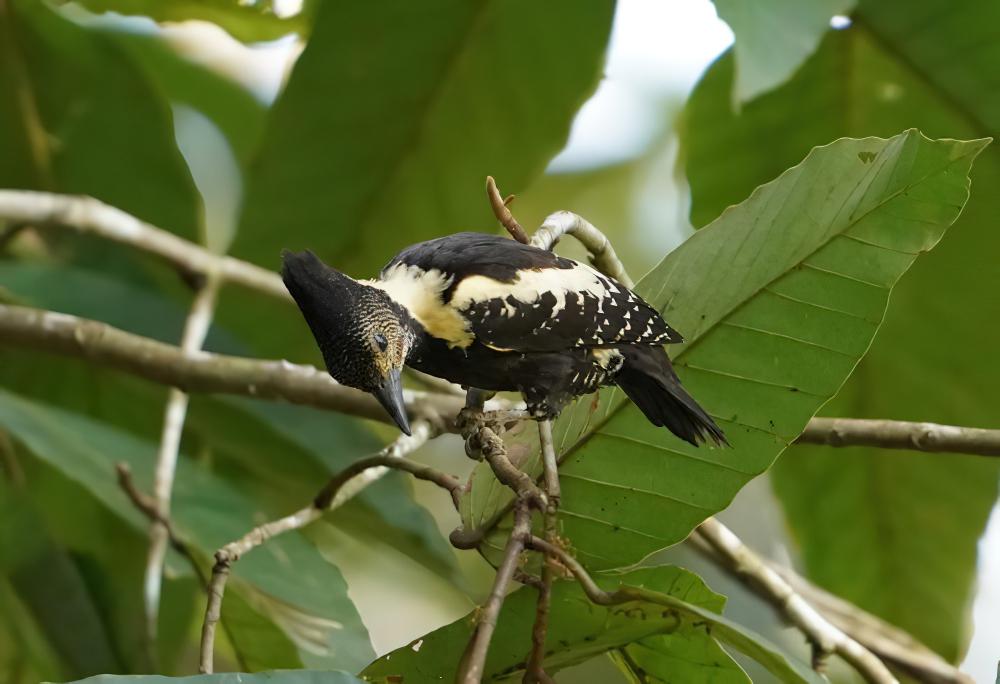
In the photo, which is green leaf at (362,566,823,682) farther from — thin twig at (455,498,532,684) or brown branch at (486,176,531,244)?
brown branch at (486,176,531,244)

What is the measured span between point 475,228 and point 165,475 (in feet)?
3.00

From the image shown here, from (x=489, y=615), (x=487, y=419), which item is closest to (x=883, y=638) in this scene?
(x=487, y=419)

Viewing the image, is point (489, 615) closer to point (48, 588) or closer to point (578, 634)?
point (578, 634)

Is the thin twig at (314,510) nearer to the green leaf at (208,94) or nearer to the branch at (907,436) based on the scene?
the branch at (907,436)

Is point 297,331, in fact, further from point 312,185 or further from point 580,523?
point 580,523

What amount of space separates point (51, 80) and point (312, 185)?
2.77 feet

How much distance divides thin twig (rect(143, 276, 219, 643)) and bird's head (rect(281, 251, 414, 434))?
66 cm

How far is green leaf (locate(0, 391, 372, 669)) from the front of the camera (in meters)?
2.02

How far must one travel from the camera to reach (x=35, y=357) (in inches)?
120

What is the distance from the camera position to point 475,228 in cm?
A: 272

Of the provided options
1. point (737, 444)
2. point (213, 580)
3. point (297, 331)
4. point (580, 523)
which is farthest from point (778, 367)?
point (297, 331)

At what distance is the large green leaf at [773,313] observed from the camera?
1.47m

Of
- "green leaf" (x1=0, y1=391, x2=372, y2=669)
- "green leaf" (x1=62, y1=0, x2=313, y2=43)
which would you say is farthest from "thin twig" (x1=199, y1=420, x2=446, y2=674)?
"green leaf" (x1=62, y1=0, x2=313, y2=43)

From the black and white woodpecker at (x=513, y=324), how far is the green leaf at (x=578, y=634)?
0.29 meters
